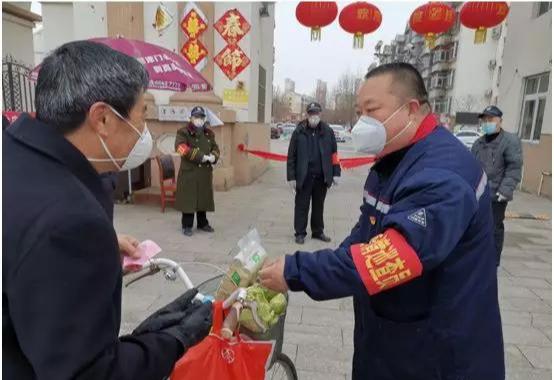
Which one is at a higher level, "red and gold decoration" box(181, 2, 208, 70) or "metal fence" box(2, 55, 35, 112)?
"red and gold decoration" box(181, 2, 208, 70)

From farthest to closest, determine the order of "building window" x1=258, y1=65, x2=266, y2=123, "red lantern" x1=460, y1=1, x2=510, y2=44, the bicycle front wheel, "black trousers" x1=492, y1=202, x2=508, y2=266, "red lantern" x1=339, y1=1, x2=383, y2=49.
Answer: "building window" x1=258, y1=65, x2=266, y2=123 → "red lantern" x1=339, y1=1, x2=383, y2=49 → "red lantern" x1=460, y1=1, x2=510, y2=44 → "black trousers" x1=492, y1=202, x2=508, y2=266 → the bicycle front wheel

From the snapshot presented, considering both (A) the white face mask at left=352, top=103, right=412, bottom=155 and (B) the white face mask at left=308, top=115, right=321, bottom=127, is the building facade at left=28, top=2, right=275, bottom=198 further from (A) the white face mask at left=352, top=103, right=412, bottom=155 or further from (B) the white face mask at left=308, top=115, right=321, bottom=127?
(A) the white face mask at left=352, top=103, right=412, bottom=155

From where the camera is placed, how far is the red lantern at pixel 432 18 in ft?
22.9

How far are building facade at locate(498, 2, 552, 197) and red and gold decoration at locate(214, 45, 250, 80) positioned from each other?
7056 millimetres

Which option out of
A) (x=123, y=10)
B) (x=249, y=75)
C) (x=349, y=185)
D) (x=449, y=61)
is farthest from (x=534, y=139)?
(x=449, y=61)

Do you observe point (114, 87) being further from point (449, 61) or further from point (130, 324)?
point (449, 61)

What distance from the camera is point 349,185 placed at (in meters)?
11.1

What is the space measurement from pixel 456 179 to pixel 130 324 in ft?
9.06

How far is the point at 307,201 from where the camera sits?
5562 mm

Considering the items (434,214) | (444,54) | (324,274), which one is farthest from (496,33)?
(324,274)

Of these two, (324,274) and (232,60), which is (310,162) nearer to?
(324,274)

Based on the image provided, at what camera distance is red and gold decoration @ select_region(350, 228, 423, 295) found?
1.25 meters

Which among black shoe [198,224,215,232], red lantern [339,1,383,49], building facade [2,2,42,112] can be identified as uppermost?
red lantern [339,1,383,49]

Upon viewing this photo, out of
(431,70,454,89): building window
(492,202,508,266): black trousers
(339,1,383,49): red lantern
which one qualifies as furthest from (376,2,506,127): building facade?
(492,202,508,266): black trousers
